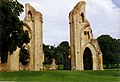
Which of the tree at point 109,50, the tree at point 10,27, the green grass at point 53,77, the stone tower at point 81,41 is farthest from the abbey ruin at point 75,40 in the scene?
the green grass at point 53,77

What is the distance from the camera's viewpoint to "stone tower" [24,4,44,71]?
55500 millimetres

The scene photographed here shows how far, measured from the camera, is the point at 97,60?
2229 inches

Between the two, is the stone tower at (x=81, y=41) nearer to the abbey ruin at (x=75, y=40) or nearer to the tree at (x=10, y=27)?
the abbey ruin at (x=75, y=40)

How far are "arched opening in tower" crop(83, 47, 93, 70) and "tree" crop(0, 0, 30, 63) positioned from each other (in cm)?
2499

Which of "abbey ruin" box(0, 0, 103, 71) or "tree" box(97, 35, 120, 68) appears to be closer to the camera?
"abbey ruin" box(0, 0, 103, 71)

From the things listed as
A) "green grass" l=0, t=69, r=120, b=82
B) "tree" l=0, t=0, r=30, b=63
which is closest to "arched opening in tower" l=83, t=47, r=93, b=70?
"tree" l=0, t=0, r=30, b=63

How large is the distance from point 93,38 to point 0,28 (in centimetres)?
2878

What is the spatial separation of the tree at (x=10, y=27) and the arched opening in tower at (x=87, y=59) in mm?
24990

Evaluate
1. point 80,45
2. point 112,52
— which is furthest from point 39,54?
point 112,52

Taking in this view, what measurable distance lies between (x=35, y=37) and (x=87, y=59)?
10.8m

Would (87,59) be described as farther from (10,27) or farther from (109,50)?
(10,27)

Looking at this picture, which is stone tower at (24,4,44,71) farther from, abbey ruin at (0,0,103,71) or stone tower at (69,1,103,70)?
stone tower at (69,1,103,70)

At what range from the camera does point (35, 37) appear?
5672cm

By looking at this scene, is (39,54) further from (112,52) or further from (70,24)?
(112,52)
